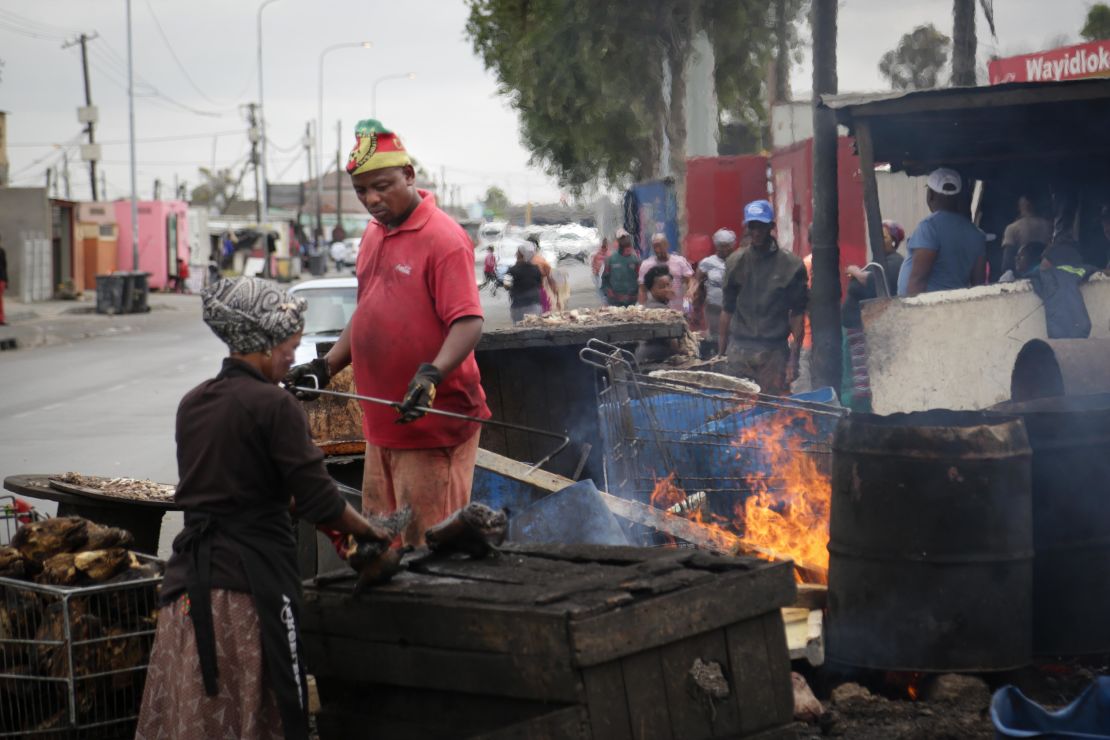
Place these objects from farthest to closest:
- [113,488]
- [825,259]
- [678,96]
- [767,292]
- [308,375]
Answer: [678,96]
[825,259]
[767,292]
[113,488]
[308,375]

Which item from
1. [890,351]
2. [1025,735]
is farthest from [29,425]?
[1025,735]

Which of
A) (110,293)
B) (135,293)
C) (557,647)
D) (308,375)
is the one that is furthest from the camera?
(135,293)

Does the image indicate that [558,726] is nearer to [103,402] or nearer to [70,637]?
[70,637]

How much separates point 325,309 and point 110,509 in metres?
8.71

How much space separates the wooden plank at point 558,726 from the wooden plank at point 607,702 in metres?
0.03

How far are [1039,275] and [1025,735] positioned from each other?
5375mm

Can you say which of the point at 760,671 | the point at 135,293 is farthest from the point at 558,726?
the point at 135,293

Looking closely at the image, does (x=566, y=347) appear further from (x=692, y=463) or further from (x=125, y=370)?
(x=125, y=370)

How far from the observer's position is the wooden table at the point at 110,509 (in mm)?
5652

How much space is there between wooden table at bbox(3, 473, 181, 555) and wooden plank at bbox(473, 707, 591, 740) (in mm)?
2327

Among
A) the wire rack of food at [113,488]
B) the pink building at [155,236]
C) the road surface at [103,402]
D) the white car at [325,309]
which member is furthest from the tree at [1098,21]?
the pink building at [155,236]

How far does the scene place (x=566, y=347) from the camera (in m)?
9.17

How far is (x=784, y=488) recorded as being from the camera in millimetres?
6641

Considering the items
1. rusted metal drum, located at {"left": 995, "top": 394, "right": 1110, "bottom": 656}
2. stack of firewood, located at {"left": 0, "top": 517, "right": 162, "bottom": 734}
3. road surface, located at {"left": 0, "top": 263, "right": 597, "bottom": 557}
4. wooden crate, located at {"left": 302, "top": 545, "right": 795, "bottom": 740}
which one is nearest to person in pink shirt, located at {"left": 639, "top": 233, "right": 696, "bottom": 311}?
road surface, located at {"left": 0, "top": 263, "right": 597, "bottom": 557}
